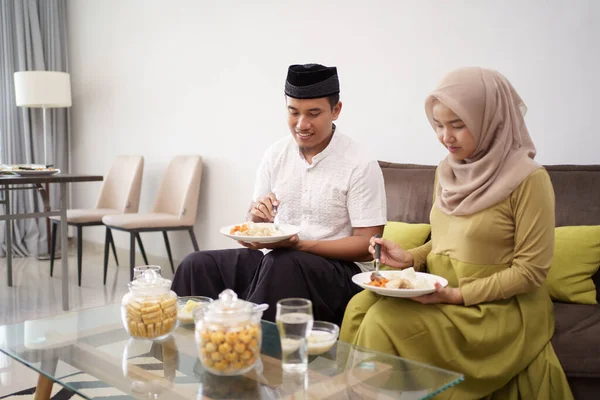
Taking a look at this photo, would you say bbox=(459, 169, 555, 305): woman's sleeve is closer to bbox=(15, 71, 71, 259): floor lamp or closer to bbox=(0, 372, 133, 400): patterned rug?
bbox=(0, 372, 133, 400): patterned rug

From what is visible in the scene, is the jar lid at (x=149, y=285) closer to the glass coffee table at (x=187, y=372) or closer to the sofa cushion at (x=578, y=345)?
the glass coffee table at (x=187, y=372)

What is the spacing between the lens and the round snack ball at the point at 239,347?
121 cm

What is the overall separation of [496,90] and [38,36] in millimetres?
4633

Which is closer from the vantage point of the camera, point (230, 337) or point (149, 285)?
point (230, 337)

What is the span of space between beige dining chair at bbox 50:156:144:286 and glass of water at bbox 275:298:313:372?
2915 mm

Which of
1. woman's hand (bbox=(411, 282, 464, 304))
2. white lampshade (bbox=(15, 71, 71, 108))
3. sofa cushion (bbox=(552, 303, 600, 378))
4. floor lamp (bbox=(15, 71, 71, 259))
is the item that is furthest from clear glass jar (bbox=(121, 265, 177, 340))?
white lampshade (bbox=(15, 71, 71, 108))

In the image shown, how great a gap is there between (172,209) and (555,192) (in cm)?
269

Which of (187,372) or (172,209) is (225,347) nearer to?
(187,372)

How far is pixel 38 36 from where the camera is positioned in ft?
16.6

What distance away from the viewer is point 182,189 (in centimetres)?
395

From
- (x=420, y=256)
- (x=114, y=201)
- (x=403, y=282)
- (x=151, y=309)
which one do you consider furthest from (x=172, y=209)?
(x=403, y=282)

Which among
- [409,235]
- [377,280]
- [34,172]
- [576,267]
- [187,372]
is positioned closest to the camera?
[187,372]

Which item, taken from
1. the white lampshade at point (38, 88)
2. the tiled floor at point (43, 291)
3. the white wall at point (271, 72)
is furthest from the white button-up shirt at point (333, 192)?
the white lampshade at point (38, 88)

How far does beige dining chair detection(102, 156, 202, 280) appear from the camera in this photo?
11.9 feet
